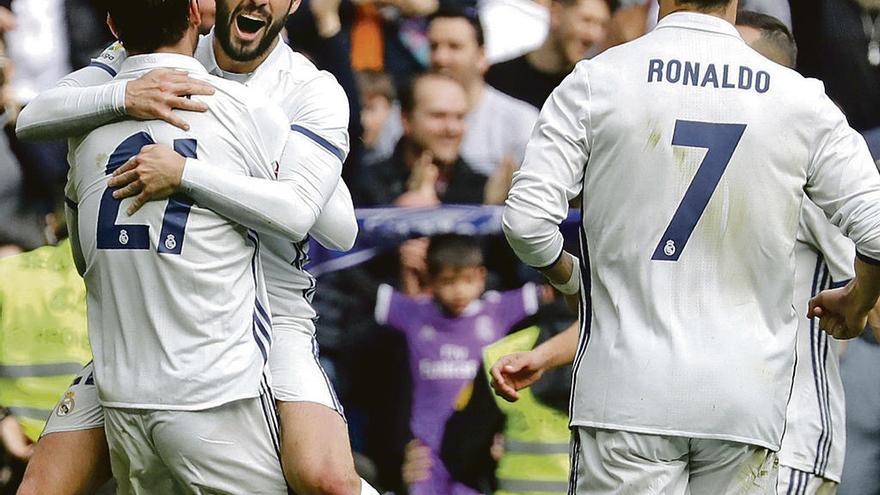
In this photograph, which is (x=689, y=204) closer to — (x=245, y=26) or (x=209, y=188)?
(x=209, y=188)

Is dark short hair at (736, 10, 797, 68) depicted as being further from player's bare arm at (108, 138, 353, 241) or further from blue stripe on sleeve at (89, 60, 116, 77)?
blue stripe on sleeve at (89, 60, 116, 77)

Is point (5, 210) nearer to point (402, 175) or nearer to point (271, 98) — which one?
point (402, 175)

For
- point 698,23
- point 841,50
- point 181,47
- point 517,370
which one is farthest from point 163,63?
point 841,50

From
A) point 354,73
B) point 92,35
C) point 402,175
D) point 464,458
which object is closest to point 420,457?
point 464,458

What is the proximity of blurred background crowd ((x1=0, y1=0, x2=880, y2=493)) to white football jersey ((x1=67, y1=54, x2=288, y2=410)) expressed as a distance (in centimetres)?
257

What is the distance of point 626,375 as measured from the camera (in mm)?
3934

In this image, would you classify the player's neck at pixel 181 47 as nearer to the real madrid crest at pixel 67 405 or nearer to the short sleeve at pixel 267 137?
the short sleeve at pixel 267 137

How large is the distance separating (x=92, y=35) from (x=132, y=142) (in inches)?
106

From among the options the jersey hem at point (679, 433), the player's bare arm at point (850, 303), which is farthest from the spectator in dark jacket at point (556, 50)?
the jersey hem at point (679, 433)

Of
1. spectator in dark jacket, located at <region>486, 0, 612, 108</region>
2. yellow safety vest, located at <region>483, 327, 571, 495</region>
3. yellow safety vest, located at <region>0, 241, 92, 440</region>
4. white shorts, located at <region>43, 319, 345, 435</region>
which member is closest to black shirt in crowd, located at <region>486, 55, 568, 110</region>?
spectator in dark jacket, located at <region>486, 0, 612, 108</region>

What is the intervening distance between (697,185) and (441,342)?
118 inches

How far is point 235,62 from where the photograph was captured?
4680 millimetres

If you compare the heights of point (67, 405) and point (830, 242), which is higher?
point (830, 242)

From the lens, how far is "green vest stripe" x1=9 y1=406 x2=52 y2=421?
6.57m
